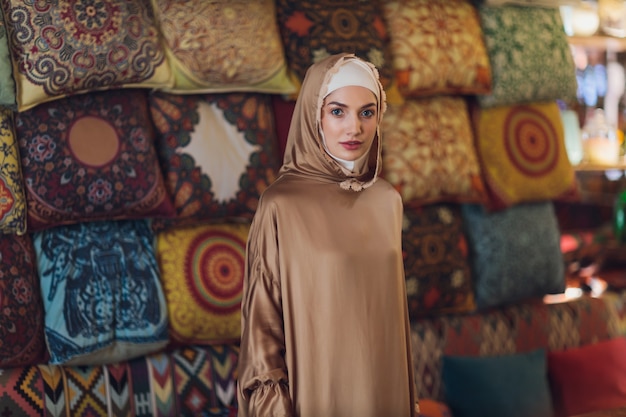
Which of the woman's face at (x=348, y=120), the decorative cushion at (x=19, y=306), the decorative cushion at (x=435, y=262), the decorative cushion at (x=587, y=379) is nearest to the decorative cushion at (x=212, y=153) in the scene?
the decorative cushion at (x=19, y=306)

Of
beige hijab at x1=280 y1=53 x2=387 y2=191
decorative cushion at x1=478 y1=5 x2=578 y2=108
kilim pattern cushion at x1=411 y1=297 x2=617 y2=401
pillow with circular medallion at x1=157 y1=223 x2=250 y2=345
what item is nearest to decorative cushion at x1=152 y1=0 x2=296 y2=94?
pillow with circular medallion at x1=157 y1=223 x2=250 y2=345

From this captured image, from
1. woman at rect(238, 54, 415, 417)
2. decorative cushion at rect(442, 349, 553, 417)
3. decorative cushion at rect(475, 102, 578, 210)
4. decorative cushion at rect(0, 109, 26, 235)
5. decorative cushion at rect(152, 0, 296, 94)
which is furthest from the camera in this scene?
decorative cushion at rect(475, 102, 578, 210)

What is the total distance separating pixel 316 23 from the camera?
2.58 m

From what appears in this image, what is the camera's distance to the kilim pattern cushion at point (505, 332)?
274 centimetres

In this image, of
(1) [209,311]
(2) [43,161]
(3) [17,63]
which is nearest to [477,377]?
(1) [209,311]

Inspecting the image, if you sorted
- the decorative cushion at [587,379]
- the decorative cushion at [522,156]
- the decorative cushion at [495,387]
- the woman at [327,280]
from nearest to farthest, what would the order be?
the woman at [327,280] < the decorative cushion at [495,387] < the decorative cushion at [587,379] < the decorative cushion at [522,156]

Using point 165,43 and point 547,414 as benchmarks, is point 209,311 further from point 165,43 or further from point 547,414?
point 547,414

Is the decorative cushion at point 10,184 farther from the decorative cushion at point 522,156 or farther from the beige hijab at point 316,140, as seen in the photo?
the decorative cushion at point 522,156

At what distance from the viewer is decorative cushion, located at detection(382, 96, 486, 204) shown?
106 inches

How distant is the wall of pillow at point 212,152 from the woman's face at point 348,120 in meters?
0.72

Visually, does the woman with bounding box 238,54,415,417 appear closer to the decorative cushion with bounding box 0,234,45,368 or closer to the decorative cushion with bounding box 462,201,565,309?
the decorative cushion with bounding box 0,234,45,368

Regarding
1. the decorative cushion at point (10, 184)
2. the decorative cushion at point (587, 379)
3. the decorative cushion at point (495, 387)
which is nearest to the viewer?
the decorative cushion at point (10, 184)

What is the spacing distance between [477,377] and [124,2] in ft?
5.49

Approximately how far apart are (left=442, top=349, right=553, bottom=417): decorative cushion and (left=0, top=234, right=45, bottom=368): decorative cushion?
1.37 m
